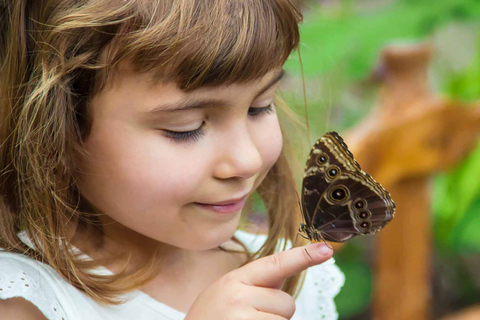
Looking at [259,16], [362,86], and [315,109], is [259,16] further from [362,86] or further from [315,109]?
[362,86]

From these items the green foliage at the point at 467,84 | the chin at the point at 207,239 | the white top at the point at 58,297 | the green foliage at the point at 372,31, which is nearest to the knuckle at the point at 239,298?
the chin at the point at 207,239

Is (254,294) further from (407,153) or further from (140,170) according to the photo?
(407,153)

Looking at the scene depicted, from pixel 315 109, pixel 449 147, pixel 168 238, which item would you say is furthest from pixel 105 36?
pixel 449 147

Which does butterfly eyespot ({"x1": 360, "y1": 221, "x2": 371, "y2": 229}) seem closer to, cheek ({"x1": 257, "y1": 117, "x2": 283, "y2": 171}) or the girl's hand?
the girl's hand

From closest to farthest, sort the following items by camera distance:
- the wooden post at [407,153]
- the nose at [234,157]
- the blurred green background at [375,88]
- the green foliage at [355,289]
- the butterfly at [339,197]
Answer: the butterfly at [339,197] → the nose at [234,157] → the wooden post at [407,153] → the blurred green background at [375,88] → the green foliage at [355,289]

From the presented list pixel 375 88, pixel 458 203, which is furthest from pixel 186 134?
pixel 375 88

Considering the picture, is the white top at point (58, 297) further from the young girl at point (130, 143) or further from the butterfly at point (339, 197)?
the butterfly at point (339, 197)

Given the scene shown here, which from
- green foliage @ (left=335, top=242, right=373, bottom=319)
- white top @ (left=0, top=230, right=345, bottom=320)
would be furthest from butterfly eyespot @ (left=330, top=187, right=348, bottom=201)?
green foliage @ (left=335, top=242, right=373, bottom=319)

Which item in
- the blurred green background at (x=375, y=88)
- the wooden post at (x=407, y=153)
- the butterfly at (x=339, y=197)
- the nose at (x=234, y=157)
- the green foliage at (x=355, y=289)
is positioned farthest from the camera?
the green foliage at (x=355, y=289)
